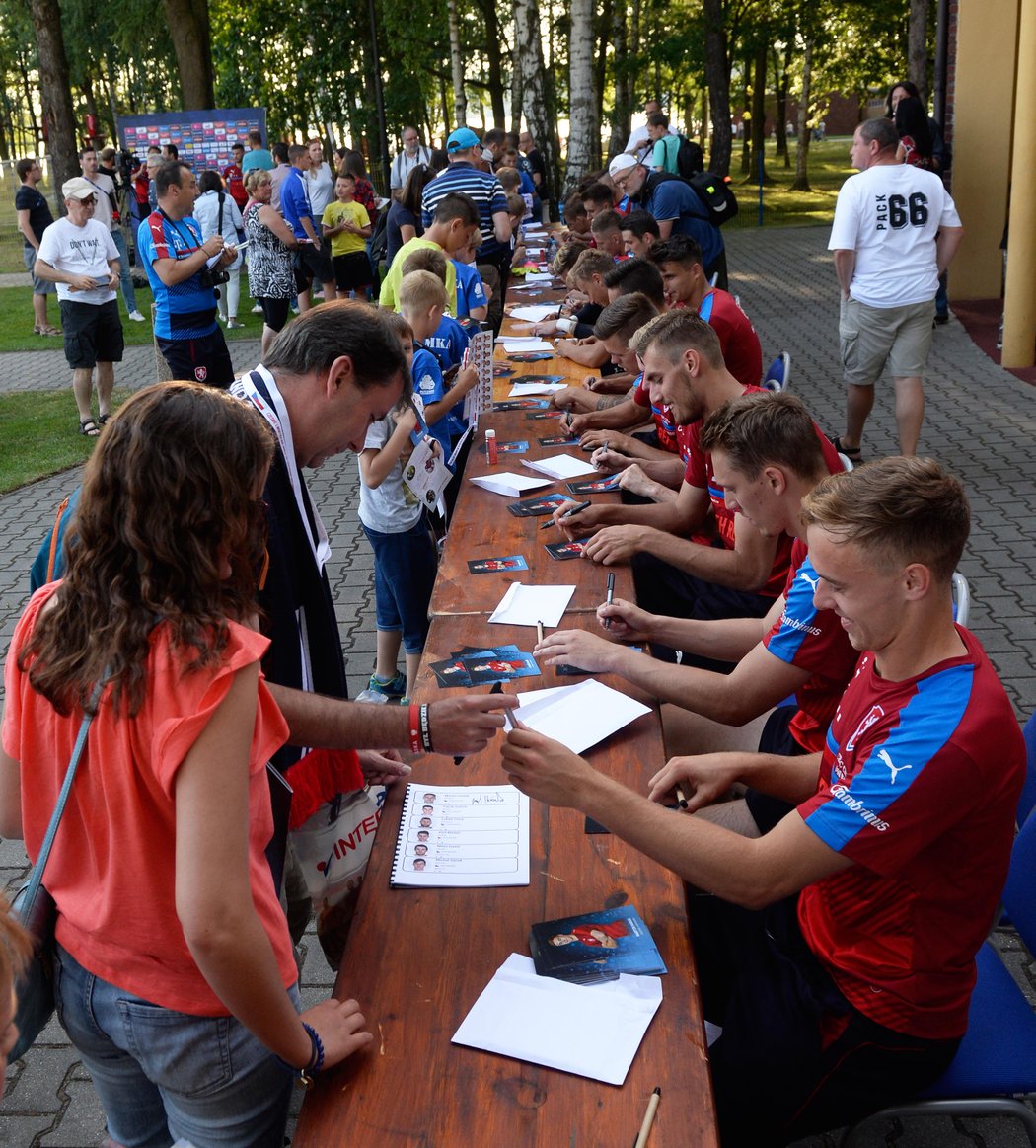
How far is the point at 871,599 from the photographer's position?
2.02 m

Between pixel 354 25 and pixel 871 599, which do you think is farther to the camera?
pixel 354 25

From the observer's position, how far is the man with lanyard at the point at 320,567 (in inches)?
89.6

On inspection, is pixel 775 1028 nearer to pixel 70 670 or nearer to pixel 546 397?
pixel 70 670

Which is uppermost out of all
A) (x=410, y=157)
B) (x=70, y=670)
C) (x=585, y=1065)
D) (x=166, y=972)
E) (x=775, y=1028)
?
(x=410, y=157)

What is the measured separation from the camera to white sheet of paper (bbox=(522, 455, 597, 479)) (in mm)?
4848

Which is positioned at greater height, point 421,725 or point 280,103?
point 280,103

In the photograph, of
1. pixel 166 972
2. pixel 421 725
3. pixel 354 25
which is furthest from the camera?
pixel 354 25

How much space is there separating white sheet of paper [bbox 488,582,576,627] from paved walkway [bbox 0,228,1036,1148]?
119cm

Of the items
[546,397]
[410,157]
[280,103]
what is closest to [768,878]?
[546,397]

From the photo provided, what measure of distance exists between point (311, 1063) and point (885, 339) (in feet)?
21.0

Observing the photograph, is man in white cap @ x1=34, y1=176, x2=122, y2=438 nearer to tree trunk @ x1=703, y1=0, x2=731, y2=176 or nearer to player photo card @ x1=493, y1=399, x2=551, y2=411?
player photo card @ x1=493, y1=399, x2=551, y2=411

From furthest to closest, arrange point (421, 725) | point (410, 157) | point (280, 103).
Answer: point (280, 103) → point (410, 157) → point (421, 725)

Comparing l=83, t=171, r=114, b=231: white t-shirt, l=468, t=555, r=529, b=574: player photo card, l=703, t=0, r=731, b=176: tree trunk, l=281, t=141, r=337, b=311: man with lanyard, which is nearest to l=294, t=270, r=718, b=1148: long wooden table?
l=468, t=555, r=529, b=574: player photo card

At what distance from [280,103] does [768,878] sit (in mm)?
31948
